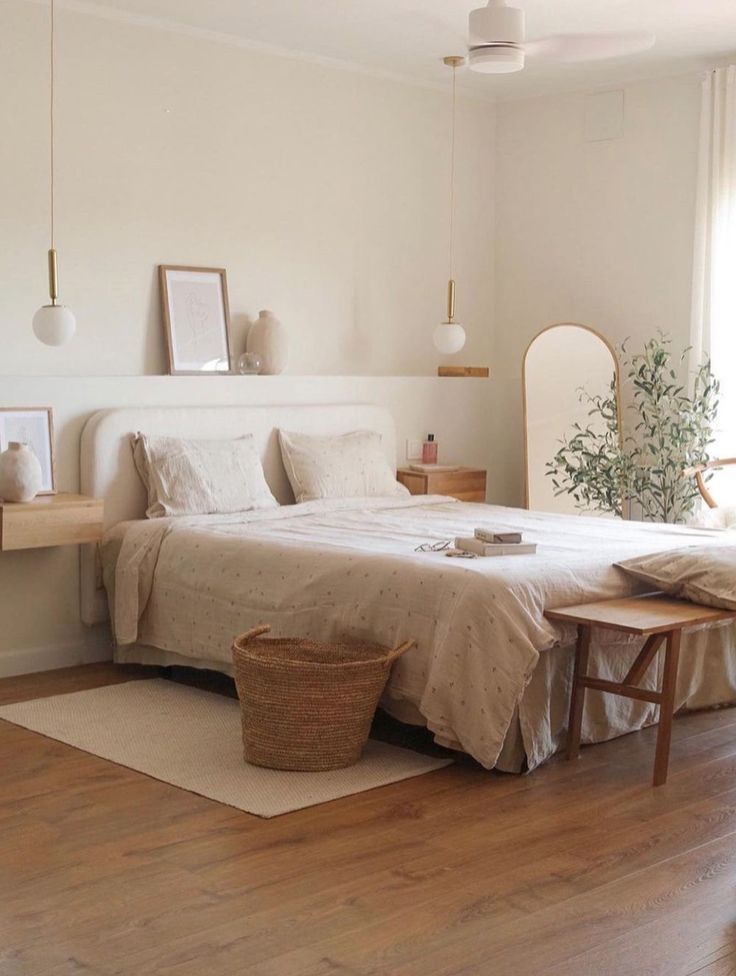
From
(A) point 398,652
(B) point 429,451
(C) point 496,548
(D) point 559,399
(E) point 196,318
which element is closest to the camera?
(A) point 398,652

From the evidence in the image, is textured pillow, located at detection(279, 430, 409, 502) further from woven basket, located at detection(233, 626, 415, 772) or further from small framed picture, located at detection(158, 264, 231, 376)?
woven basket, located at detection(233, 626, 415, 772)

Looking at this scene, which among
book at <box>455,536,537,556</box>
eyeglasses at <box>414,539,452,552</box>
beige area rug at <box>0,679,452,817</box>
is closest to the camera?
beige area rug at <box>0,679,452,817</box>

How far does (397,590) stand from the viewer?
4.00 m

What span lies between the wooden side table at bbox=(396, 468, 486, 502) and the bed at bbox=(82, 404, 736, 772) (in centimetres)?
37

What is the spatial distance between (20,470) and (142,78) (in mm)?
1899

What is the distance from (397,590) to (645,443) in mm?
2947

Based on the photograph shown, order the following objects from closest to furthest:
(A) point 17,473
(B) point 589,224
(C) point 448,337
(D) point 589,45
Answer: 1. (D) point 589,45
2. (A) point 17,473
3. (C) point 448,337
4. (B) point 589,224

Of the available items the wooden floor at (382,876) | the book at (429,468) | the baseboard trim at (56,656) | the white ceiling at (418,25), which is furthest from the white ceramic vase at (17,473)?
the book at (429,468)

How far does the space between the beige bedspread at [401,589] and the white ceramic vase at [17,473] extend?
0.46 m

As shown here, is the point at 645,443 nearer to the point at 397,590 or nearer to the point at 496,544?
the point at 496,544

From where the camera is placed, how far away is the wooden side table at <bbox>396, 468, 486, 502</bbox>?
246 inches

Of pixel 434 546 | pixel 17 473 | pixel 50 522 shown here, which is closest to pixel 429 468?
pixel 434 546

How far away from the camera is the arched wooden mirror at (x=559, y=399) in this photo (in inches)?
260

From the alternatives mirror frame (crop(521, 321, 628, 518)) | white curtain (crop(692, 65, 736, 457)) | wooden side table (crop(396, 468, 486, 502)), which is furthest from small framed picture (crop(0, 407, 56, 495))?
white curtain (crop(692, 65, 736, 457))
